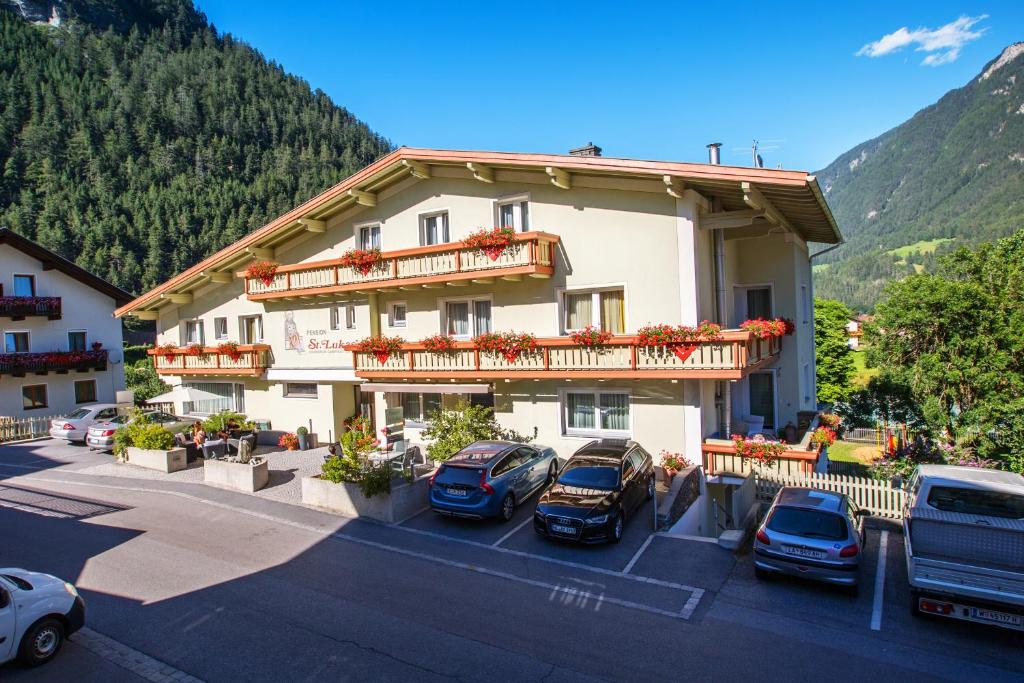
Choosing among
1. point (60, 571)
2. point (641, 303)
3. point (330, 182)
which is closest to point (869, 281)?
point (330, 182)

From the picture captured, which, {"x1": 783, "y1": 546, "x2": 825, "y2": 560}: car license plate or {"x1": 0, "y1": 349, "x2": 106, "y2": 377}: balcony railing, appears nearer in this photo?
{"x1": 783, "y1": 546, "x2": 825, "y2": 560}: car license plate

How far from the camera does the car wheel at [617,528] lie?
40.5 ft

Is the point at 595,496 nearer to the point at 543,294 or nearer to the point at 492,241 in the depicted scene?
the point at 543,294

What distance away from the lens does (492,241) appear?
17594 millimetres

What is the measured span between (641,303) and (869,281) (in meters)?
202

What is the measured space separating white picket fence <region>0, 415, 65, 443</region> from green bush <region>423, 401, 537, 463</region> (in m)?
20.5

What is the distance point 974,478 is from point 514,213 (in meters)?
13.2

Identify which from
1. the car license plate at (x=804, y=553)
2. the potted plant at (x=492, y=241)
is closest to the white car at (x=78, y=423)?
the potted plant at (x=492, y=241)

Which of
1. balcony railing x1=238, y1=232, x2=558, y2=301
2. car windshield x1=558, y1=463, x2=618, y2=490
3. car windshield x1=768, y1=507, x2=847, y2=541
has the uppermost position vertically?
balcony railing x1=238, y1=232, x2=558, y2=301

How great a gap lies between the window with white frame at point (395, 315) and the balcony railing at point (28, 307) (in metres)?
22.1

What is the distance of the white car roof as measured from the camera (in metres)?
11.1

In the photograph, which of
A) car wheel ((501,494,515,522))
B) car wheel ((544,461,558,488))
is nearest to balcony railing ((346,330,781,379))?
car wheel ((544,461,558,488))

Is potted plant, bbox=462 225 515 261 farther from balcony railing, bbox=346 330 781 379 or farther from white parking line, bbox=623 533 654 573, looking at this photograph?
white parking line, bbox=623 533 654 573

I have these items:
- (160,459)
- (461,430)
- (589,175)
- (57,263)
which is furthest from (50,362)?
(589,175)
